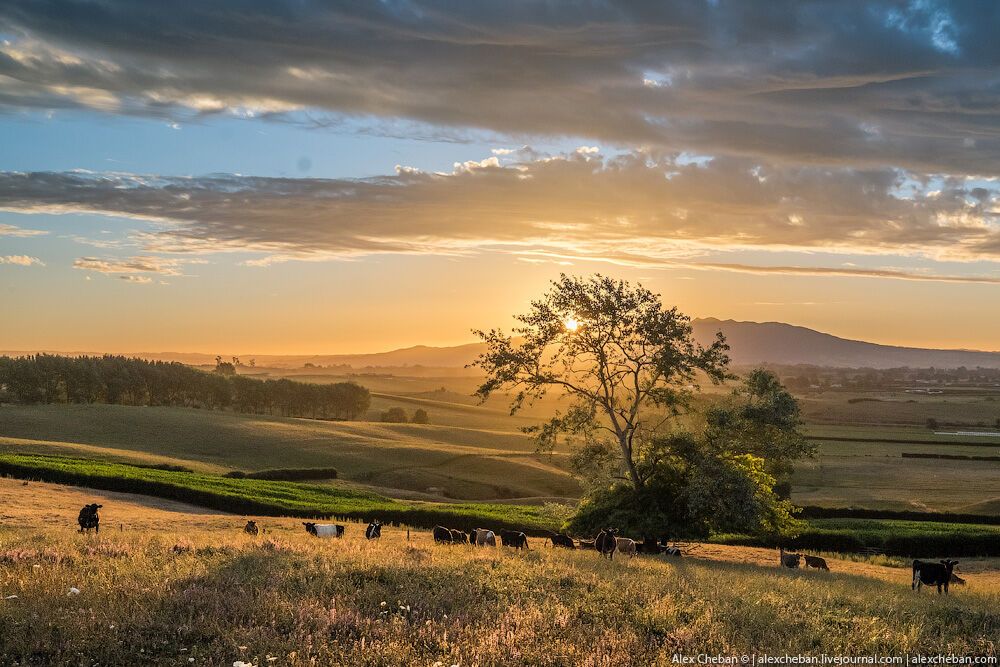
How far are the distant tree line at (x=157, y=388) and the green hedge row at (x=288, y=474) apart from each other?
83889 mm

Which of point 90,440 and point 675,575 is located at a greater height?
point 675,575

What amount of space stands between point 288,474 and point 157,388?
310ft

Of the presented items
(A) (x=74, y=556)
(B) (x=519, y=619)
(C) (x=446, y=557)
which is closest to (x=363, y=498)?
(C) (x=446, y=557)

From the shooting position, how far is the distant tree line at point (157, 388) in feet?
468

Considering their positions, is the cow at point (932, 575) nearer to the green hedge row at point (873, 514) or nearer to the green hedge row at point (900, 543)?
the green hedge row at point (900, 543)

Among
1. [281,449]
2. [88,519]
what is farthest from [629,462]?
[281,449]

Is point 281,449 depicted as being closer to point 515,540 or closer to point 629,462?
point 629,462

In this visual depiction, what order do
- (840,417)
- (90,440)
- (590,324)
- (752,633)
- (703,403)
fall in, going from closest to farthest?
1. (752,633)
2. (590,324)
3. (703,403)
4. (90,440)
5. (840,417)

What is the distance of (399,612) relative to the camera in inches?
477

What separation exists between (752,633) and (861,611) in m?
4.06

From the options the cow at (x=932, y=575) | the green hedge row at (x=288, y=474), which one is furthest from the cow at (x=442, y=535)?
the green hedge row at (x=288, y=474)

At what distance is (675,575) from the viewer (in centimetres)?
1986

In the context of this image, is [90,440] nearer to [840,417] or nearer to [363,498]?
[363,498]

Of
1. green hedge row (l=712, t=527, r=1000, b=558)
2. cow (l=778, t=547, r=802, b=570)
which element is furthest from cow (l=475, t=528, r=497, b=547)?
green hedge row (l=712, t=527, r=1000, b=558)
